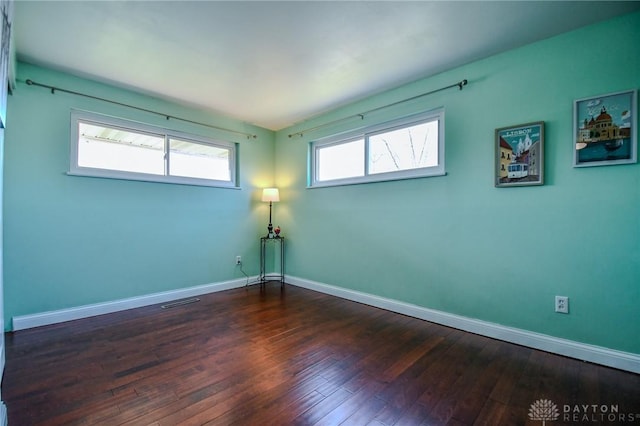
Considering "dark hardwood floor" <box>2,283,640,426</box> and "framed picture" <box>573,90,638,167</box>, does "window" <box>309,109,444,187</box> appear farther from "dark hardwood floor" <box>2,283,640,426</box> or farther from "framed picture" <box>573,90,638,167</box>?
"dark hardwood floor" <box>2,283,640,426</box>

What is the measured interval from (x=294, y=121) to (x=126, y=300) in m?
3.17

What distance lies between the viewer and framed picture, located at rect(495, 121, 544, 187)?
7.34ft

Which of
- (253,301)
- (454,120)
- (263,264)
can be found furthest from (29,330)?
(454,120)

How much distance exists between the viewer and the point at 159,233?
3.39 metres

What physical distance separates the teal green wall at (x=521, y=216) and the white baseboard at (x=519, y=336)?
0.16 ft

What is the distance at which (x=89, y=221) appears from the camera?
9.55 ft

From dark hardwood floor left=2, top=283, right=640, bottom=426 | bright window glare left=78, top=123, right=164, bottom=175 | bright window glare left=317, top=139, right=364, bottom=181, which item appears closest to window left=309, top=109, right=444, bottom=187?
bright window glare left=317, top=139, right=364, bottom=181

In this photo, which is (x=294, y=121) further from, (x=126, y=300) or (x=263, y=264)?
(x=126, y=300)

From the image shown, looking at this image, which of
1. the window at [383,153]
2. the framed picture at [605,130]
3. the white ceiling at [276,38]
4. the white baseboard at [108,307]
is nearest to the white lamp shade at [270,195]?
the window at [383,153]

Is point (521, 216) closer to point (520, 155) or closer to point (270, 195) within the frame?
point (520, 155)

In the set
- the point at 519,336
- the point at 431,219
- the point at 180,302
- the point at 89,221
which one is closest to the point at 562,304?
the point at 519,336

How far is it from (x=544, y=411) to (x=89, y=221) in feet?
13.2

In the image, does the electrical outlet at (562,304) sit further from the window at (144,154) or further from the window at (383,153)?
the window at (144,154)

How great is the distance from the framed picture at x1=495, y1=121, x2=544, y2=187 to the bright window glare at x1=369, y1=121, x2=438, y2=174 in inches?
24.1
